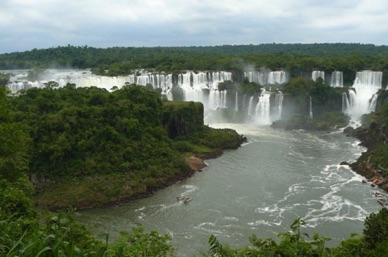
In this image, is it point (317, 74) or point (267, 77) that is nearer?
point (317, 74)

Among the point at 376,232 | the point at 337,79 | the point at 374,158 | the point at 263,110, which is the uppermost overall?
the point at 337,79

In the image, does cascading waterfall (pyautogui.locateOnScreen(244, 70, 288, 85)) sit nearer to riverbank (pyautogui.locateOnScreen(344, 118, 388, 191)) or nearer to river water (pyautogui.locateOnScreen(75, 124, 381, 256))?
riverbank (pyautogui.locateOnScreen(344, 118, 388, 191))

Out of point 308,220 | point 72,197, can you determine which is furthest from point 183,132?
point 308,220

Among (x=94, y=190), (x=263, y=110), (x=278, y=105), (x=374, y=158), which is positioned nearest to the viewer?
(x=94, y=190)

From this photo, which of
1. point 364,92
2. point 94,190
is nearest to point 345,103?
point 364,92

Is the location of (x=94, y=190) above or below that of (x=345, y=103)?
below

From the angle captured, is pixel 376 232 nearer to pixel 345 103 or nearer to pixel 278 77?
pixel 345 103
